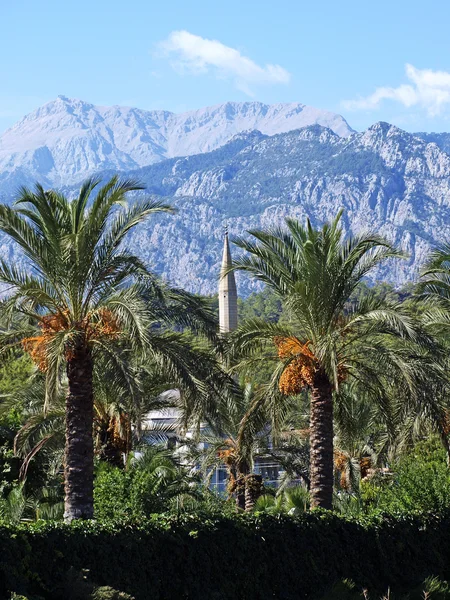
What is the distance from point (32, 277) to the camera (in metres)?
18.7

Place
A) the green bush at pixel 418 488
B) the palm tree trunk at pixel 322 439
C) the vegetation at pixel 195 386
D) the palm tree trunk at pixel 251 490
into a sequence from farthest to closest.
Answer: the palm tree trunk at pixel 251 490
the green bush at pixel 418 488
the palm tree trunk at pixel 322 439
the vegetation at pixel 195 386

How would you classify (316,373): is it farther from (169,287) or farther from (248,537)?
(248,537)

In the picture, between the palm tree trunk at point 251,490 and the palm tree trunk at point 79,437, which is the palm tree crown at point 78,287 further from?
the palm tree trunk at point 251,490

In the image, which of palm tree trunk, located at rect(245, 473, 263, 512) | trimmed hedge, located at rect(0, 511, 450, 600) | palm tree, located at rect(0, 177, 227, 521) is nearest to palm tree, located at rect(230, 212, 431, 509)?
palm tree, located at rect(0, 177, 227, 521)

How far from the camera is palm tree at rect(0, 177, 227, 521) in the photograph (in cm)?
1794

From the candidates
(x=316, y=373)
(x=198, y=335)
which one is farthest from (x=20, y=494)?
(x=316, y=373)

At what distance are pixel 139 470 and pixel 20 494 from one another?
3.06 meters

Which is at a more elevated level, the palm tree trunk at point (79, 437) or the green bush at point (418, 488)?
the palm tree trunk at point (79, 437)

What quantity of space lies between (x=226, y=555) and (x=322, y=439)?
5.29m

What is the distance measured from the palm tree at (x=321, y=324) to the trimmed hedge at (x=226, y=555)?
8.19 feet

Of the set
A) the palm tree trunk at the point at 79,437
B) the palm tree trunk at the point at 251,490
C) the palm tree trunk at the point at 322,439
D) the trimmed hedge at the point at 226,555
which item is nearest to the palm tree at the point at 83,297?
the palm tree trunk at the point at 79,437

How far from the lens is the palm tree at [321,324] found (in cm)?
2022

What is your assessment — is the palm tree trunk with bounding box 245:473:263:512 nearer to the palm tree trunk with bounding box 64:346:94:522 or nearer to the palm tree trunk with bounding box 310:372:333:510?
the palm tree trunk with bounding box 310:372:333:510

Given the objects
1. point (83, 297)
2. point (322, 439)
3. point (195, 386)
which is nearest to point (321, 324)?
point (322, 439)
